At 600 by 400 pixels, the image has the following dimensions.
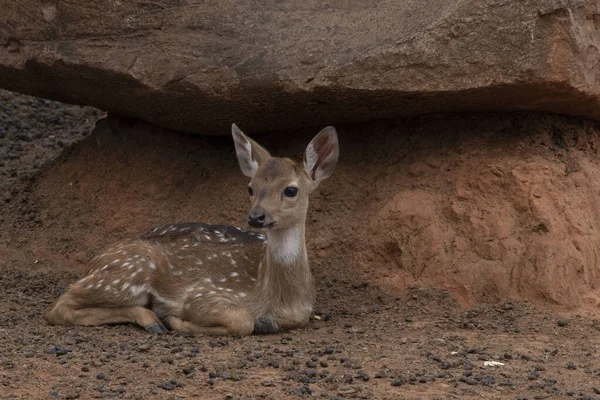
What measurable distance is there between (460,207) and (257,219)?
1.74 metres

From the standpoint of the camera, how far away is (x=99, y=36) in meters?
9.27

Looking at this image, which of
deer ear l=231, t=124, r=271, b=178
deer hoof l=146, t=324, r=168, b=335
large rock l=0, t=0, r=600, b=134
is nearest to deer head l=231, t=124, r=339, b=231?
deer ear l=231, t=124, r=271, b=178

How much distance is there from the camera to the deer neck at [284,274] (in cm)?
830

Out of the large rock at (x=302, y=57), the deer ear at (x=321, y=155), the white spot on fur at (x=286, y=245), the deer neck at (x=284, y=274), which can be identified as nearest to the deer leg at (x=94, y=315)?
the deer neck at (x=284, y=274)

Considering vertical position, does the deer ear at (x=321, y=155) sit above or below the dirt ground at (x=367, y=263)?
above

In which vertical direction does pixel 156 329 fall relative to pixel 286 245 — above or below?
below

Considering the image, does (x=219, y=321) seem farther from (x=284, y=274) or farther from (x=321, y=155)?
(x=321, y=155)

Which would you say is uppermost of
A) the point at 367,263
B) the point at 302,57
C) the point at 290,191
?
the point at 302,57

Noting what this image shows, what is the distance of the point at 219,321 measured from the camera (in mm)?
8023

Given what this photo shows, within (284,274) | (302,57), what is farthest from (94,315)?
(302,57)

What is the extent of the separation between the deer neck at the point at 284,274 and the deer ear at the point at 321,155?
1.53ft

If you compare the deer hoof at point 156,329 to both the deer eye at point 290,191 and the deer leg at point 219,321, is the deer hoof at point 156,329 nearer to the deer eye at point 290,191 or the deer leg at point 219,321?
the deer leg at point 219,321

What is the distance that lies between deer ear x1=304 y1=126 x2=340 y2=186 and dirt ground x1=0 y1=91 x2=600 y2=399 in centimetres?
70

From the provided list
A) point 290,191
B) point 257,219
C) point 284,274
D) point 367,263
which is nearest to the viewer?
point 257,219
